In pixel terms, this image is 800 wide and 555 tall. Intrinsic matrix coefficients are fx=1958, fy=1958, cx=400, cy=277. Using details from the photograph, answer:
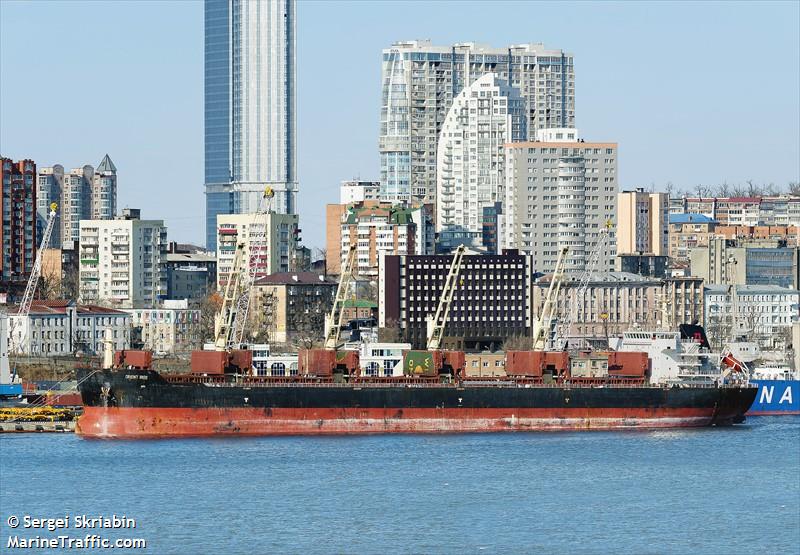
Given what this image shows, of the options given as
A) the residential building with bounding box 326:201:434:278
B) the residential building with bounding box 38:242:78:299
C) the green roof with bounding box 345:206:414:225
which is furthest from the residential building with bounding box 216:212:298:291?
the residential building with bounding box 38:242:78:299

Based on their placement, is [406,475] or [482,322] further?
[482,322]

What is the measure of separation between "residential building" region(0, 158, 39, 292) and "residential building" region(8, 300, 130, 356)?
23.4 metres

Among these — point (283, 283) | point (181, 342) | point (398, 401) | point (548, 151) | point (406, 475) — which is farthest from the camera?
point (548, 151)

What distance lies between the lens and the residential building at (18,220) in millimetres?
160375

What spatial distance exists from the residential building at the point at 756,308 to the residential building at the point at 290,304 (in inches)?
1224

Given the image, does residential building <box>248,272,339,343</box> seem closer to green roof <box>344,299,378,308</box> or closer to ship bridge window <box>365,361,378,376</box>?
green roof <box>344,299,378,308</box>

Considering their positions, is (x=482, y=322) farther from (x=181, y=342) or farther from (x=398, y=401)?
(x=398, y=401)

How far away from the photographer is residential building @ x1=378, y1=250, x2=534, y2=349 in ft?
497

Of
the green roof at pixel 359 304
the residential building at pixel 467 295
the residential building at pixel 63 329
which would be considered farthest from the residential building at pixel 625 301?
the residential building at pixel 63 329

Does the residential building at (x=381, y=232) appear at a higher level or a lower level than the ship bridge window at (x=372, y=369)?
higher

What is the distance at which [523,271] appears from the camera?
6088 inches

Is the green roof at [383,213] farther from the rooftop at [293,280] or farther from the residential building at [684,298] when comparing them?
the residential building at [684,298]

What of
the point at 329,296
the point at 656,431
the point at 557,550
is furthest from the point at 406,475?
the point at 329,296

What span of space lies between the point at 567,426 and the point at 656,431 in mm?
3786
